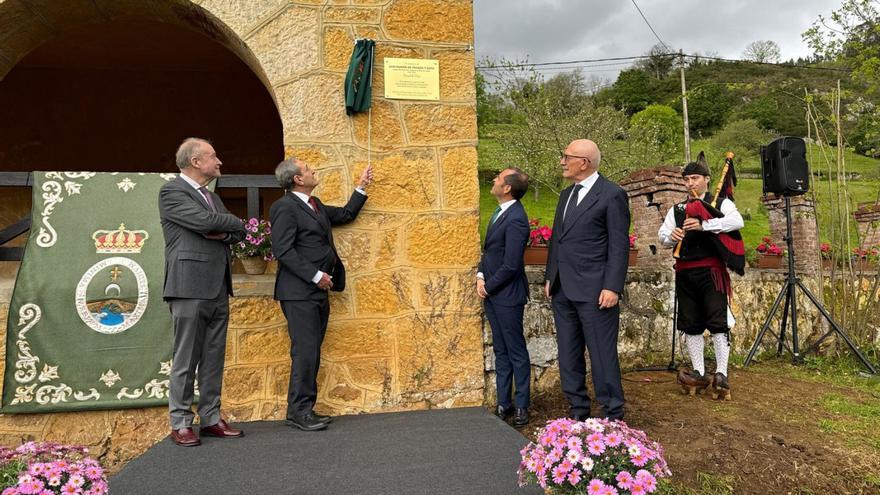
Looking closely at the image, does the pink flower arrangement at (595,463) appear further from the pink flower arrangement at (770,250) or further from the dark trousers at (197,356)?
the pink flower arrangement at (770,250)

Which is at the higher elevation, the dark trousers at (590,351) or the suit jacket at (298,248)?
the suit jacket at (298,248)

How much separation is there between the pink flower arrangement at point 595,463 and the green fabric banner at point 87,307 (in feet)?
8.60

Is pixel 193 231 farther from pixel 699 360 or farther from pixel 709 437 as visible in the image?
pixel 699 360

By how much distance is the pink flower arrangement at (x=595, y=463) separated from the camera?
1.90 m

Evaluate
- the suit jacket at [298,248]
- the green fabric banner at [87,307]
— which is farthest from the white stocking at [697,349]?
the green fabric banner at [87,307]

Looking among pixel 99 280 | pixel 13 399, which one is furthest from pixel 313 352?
pixel 13 399

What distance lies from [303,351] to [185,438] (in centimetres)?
77

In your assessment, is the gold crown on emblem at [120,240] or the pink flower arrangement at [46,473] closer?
the pink flower arrangement at [46,473]

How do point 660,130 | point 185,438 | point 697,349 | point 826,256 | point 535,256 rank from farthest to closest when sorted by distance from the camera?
point 660,130, point 826,256, point 535,256, point 697,349, point 185,438

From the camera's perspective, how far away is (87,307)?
137 inches

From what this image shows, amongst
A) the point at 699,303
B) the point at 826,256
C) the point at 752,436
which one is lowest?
the point at 752,436

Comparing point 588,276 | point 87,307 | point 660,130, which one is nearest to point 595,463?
point 588,276

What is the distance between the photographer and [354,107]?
3.73 meters

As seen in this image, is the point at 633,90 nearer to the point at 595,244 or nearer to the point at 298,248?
the point at 595,244
